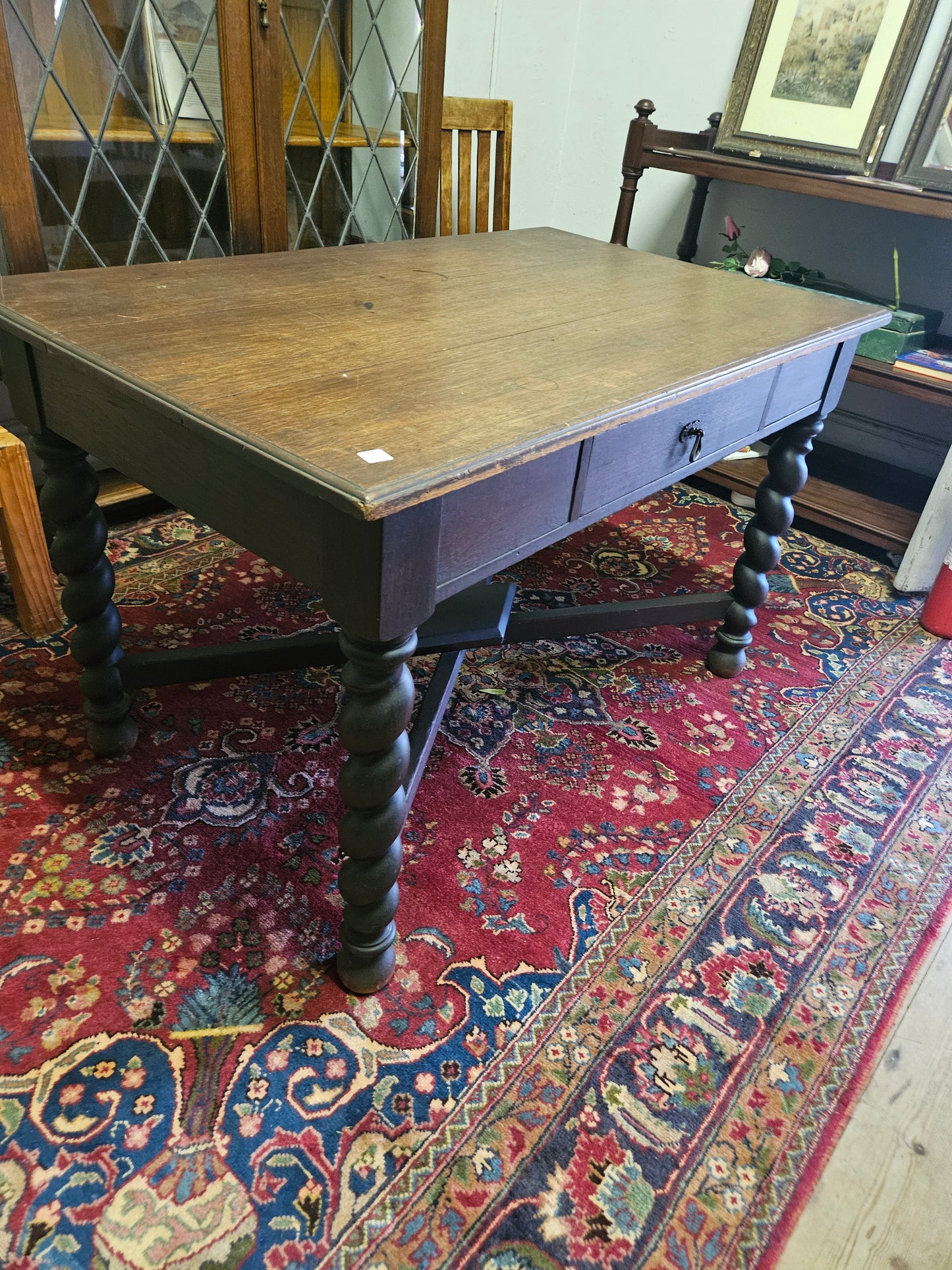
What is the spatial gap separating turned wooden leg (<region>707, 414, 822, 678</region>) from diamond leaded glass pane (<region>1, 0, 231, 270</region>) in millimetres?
1479

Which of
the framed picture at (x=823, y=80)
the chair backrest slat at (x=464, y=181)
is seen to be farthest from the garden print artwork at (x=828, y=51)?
the chair backrest slat at (x=464, y=181)

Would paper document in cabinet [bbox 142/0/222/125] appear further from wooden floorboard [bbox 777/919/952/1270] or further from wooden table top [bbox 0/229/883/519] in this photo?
wooden floorboard [bbox 777/919/952/1270]

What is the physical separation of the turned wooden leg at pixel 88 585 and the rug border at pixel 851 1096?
1.27 meters

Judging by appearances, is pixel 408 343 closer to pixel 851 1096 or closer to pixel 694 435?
pixel 694 435

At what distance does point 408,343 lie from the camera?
123cm

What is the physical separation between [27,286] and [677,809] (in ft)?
4.56

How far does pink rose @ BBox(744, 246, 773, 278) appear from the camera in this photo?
8.97ft

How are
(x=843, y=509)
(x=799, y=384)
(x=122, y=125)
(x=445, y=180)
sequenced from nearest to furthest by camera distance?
(x=799, y=384) → (x=122, y=125) → (x=445, y=180) → (x=843, y=509)

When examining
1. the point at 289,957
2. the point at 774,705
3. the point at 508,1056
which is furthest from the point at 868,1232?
the point at 774,705

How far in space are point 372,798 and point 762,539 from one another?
119 cm

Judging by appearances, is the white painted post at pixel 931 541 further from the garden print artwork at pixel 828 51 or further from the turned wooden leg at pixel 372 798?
the turned wooden leg at pixel 372 798

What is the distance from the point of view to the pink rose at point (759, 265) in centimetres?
273

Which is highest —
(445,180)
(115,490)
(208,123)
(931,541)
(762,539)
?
(208,123)

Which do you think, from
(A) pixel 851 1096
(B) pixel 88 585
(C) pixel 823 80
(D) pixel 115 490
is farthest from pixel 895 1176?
(C) pixel 823 80
